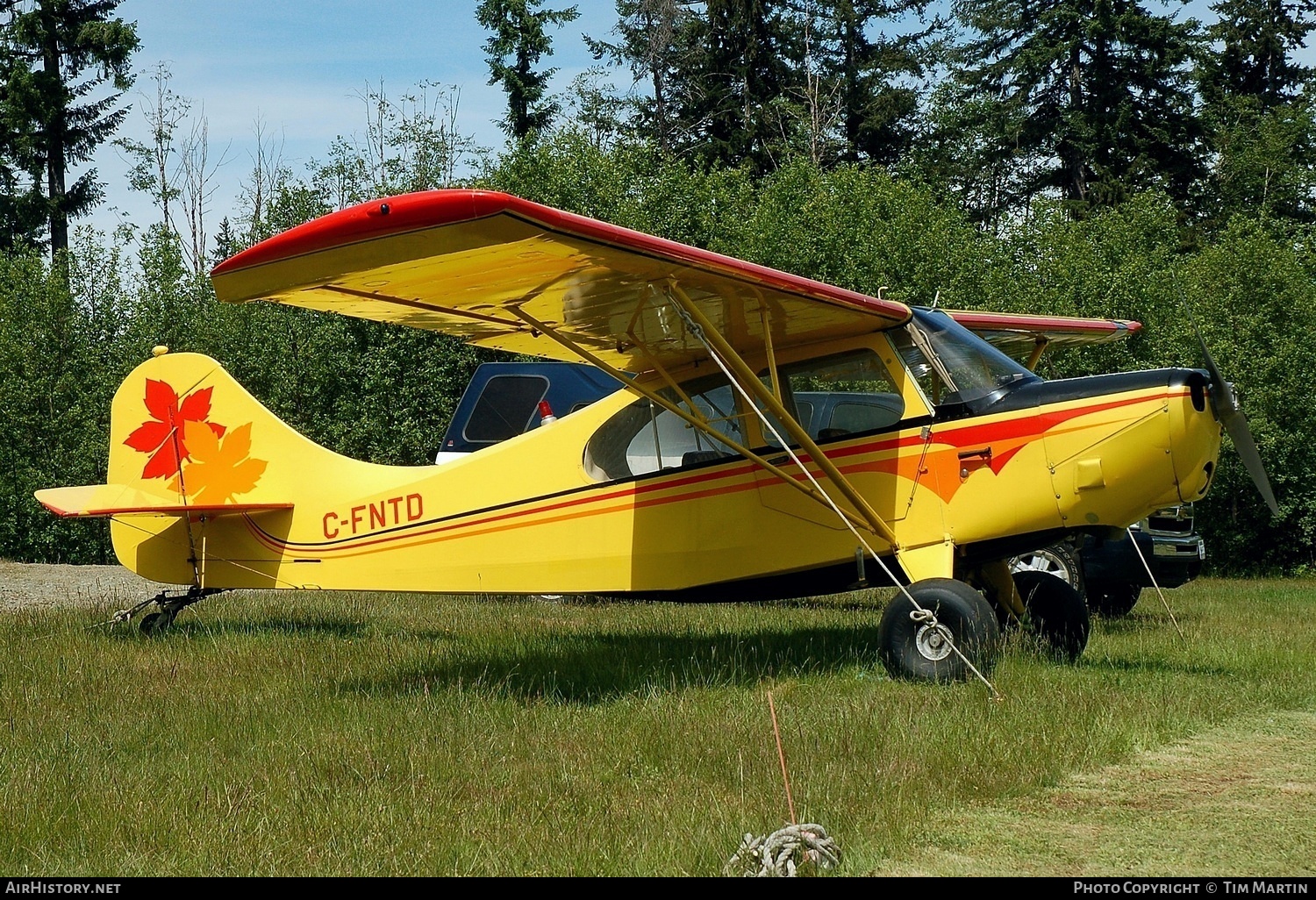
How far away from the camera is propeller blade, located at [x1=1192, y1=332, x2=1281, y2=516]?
23.5ft

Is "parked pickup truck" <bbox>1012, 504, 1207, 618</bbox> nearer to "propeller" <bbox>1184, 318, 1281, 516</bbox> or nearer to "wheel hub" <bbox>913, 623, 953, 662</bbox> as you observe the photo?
"propeller" <bbox>1184, 318, 1281, 516</bbox>

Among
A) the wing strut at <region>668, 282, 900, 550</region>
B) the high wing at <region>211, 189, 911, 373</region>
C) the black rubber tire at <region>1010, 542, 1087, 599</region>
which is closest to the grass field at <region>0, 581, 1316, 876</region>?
the wing strut at <region>668, 282, 900, 550</region>

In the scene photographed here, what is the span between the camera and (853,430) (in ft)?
26.5

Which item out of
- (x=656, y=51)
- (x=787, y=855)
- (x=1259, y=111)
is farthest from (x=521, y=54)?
(x=787, y=855)

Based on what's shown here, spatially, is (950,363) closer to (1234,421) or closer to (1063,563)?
(1234,421)

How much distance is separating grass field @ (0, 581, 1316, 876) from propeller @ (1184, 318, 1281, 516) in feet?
4.39

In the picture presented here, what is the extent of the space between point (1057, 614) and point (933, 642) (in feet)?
5.86

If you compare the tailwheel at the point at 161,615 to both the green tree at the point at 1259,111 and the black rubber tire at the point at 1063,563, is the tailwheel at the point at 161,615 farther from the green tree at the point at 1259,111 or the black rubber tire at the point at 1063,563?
the green tree at the point at 1259,111

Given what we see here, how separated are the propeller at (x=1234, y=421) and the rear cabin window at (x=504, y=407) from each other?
7860 mm

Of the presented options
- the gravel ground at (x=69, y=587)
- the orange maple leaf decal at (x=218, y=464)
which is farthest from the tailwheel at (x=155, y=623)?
the gravel ground at (x=69, y=587)

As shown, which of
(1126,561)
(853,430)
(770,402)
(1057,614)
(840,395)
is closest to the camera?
A: (770,402)

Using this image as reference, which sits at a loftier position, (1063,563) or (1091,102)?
(1091,102)

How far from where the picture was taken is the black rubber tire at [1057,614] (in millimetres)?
8484
